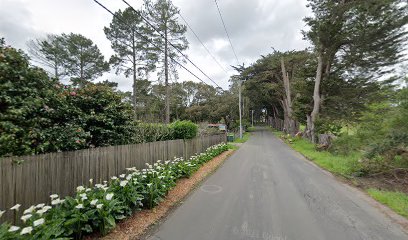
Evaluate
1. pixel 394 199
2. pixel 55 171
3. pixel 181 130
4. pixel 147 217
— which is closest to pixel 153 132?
pixel 181 130

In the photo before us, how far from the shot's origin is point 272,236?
4.06 metres

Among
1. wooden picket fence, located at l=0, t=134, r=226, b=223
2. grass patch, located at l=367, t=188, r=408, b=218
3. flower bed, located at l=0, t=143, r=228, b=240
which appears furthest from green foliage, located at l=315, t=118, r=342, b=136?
→ flower bed, located at l=0, t=143, r=228, b=240

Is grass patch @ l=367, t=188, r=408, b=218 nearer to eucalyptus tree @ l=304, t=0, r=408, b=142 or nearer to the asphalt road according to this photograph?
the asphalt road

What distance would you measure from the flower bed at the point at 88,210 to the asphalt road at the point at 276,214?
0.75 metres

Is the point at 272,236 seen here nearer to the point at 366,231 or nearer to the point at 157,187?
the point at 366,231

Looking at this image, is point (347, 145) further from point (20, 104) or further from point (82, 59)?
point (82, 59)

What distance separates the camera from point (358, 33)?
16.0m

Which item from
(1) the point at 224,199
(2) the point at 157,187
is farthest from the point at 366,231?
(2) the point at 157,187

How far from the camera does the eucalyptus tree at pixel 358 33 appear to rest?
14570mm

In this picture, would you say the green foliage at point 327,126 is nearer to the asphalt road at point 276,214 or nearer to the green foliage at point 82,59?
the asphalt road at point 276,214

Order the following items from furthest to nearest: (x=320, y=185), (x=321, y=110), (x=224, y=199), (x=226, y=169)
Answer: (x=321, y=110), (x=226, y=169), (x=320, y=185), (x=224, y=199)

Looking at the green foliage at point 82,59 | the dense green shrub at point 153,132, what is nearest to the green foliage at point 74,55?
the green foliage at point 82,59

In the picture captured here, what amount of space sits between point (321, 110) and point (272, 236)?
758 inches

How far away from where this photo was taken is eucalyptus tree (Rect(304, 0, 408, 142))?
1457 centimetres
